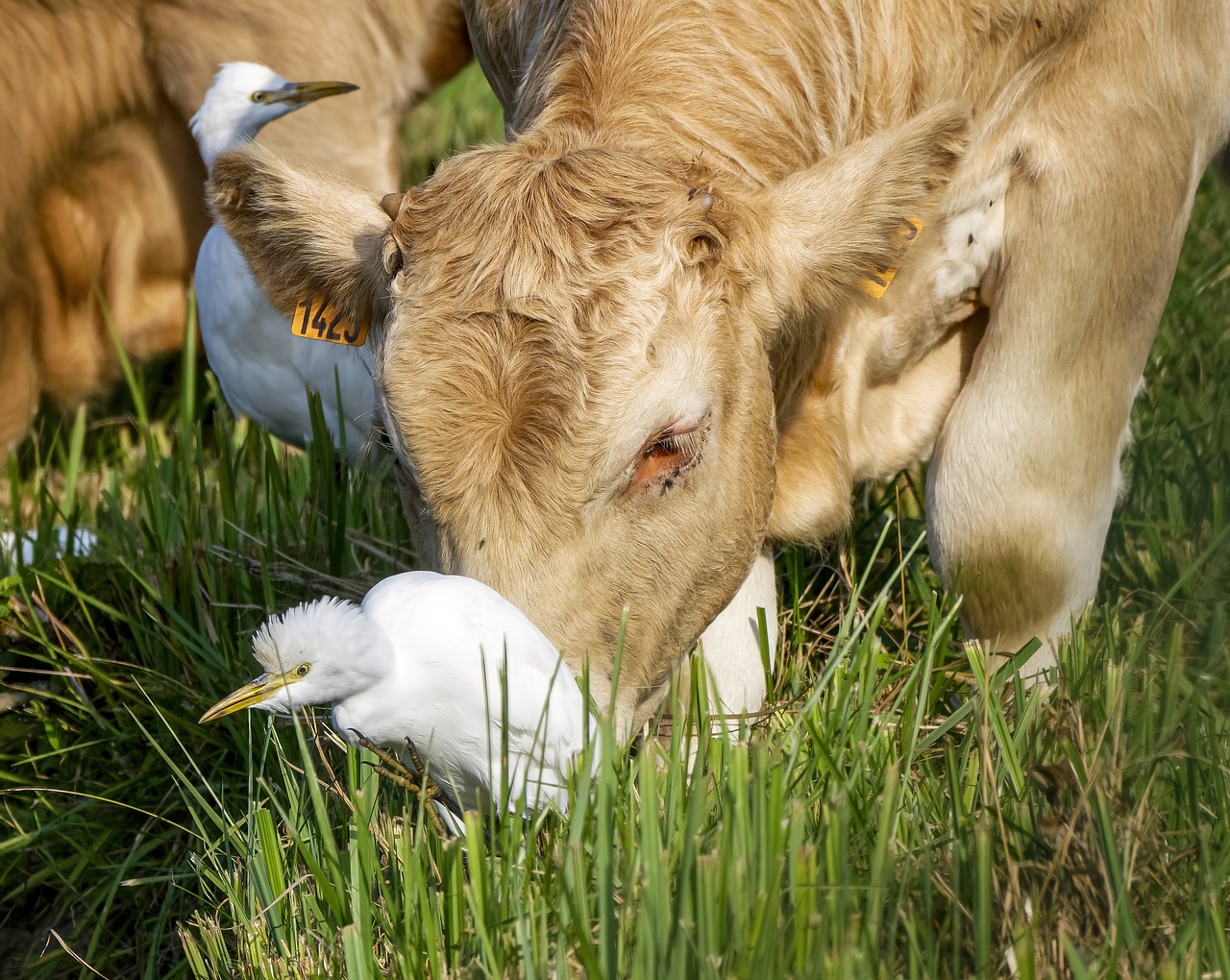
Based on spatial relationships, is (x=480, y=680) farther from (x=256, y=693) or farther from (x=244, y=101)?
(x=244, y=101)

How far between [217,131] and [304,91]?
339mm

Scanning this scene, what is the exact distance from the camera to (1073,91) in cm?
312

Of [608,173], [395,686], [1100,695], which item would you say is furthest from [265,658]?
[1100,695]

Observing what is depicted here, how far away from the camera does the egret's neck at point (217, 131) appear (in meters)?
4.96

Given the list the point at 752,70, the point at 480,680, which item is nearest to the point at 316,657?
the point at 480,680

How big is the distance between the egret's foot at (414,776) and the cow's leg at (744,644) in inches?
34.9

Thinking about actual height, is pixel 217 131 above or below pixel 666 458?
above

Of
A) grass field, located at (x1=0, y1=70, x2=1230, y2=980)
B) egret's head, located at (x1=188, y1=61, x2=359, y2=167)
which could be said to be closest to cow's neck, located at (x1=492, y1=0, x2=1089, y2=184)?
grass field, located at (x1=0, y1=70, x2=1230, y2=980)

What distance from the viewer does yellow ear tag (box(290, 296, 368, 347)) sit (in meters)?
3.03

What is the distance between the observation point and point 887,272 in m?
2.86

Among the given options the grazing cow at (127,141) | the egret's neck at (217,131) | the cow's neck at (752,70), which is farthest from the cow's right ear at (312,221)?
the grazing cow at (127,141)

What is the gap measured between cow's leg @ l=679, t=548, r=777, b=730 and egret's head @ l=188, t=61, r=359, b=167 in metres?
2.54

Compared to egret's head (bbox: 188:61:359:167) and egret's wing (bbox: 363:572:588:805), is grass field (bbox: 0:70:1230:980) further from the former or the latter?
egret's head (bbox: 188:61:359:167)

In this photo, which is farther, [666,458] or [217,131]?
[217,131]
